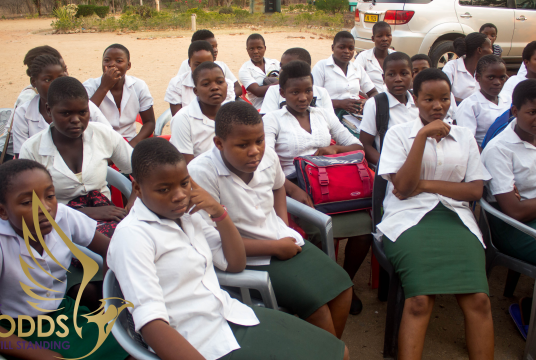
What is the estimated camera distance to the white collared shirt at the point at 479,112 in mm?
3293

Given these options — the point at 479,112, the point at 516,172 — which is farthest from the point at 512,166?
the point at 479,112

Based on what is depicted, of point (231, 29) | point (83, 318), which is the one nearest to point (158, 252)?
point (83, 318)

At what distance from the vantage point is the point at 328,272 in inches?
80.0

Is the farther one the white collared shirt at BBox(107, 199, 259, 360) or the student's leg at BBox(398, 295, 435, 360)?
the student's leg at BBox(398, 295, 435, 360)

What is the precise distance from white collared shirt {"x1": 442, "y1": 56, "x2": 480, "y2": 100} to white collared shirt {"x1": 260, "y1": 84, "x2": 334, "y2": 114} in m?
1.64

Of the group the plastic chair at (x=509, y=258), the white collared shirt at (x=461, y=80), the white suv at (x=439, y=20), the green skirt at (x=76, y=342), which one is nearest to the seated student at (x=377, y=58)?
the white collared shirt at (x=461, y=80)

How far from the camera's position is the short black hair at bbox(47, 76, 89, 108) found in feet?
7.68

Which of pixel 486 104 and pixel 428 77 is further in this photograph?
pixel 486 104

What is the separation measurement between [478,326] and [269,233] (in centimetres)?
107

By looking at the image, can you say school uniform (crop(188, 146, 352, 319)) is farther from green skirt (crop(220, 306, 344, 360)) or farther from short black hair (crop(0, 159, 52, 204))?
short black hair (crop(0, 159, 52, 204))

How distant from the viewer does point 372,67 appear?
4.78m

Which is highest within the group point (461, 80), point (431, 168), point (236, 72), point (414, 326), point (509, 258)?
point (461, 80)

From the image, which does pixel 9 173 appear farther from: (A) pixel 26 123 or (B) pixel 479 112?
(B) pixel 479 112

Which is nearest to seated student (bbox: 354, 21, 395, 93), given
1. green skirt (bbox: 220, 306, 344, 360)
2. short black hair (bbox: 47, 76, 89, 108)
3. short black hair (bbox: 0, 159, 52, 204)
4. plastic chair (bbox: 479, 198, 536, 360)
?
plastic chair (bbox: 479, 198, 536, 360)
